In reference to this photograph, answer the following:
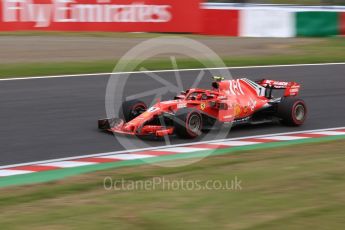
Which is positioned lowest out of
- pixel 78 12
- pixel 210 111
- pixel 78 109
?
pixel 78 109

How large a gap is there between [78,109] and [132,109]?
1885 millimetres

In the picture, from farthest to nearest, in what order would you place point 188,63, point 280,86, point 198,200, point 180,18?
point 180,18, point 188,63, point 280,86, point 198,200

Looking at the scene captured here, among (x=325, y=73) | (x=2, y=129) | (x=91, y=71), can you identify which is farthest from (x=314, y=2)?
(x=2, y=129)

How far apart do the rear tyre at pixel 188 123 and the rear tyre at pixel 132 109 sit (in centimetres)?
77

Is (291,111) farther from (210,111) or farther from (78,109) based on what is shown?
(78,109)

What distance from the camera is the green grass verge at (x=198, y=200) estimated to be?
5.44 meters

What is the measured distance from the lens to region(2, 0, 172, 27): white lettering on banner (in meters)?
20.9

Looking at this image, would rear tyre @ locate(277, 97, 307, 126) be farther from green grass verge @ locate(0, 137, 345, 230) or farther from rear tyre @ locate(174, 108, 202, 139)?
green grass verge @ locate(0, 137, 345, 230)

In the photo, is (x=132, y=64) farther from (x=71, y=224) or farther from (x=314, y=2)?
(x=71, y=224)

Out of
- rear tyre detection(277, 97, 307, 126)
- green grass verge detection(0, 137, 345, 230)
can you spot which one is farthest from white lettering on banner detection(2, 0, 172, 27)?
green grass verge detection(0, 137, 345, 230)

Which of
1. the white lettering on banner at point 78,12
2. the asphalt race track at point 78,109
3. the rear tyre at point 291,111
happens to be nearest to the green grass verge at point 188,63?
the asphalt race track at point 78,109

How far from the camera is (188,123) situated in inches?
356

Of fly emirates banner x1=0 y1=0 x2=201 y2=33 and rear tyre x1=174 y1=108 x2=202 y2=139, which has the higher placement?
fly emirates banner x1=0 y1=0 x2=201 y2=33

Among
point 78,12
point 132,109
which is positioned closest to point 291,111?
point 132,109
